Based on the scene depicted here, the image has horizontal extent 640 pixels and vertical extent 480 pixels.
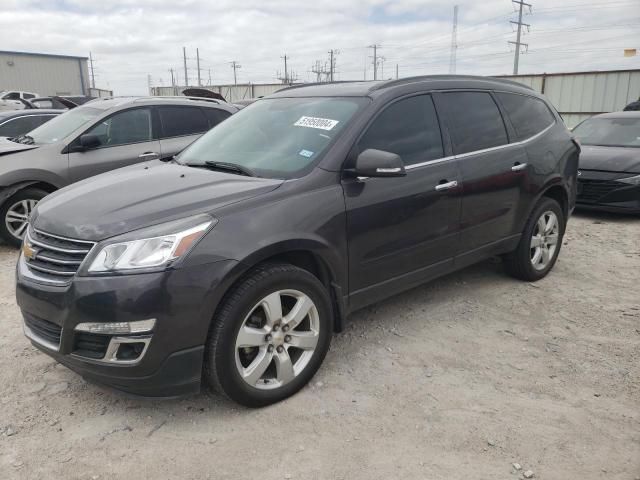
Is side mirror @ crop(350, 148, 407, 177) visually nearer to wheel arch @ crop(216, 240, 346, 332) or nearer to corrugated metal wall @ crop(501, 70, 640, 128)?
wheel arch @ crop(216, 240, 346, 332)

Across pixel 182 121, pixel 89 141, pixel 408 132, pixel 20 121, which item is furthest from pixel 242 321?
pixel 20 121

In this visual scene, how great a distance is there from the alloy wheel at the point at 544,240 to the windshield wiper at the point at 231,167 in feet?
9.21

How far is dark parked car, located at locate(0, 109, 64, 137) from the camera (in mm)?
9008

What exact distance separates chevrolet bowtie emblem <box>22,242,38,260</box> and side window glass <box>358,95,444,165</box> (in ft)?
6.34

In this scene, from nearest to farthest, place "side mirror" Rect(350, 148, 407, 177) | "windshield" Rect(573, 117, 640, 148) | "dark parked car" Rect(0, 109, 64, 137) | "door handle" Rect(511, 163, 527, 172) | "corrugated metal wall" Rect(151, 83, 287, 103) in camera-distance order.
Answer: "side mirror" Rect(350, 148, 407, 177), "door handle" Rect(511, 163, 527, 172), "windshield" Rect(573, 117, 640, 148), "dark parked car" Rect(0, 109, 64, 137), "corrugated metal wall" Rect(151, 83, 287, 103)

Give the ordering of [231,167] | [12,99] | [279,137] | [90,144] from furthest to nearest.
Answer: [12,99] → [90,144] → [279,137] → [231,167]

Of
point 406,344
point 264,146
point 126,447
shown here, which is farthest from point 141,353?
point 406,344

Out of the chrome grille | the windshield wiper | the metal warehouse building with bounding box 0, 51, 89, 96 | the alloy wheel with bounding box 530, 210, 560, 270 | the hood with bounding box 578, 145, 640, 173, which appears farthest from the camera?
the metal warehouse building with bounding box 0, 51, 89, 96

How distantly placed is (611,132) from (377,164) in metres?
7.16

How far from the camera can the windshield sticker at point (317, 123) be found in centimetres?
337

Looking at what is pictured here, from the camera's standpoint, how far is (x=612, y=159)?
25.0 feet

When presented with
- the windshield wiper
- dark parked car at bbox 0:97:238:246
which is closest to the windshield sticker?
the windshield wiper

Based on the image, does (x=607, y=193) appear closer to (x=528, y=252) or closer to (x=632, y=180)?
(x=632, y=180)

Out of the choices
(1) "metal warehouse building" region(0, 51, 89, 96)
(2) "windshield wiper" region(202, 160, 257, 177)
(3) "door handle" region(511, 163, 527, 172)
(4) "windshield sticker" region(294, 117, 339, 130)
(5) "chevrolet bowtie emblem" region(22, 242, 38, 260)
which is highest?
(1) "metal warehouse building" region(0, 51, 89, 96)
